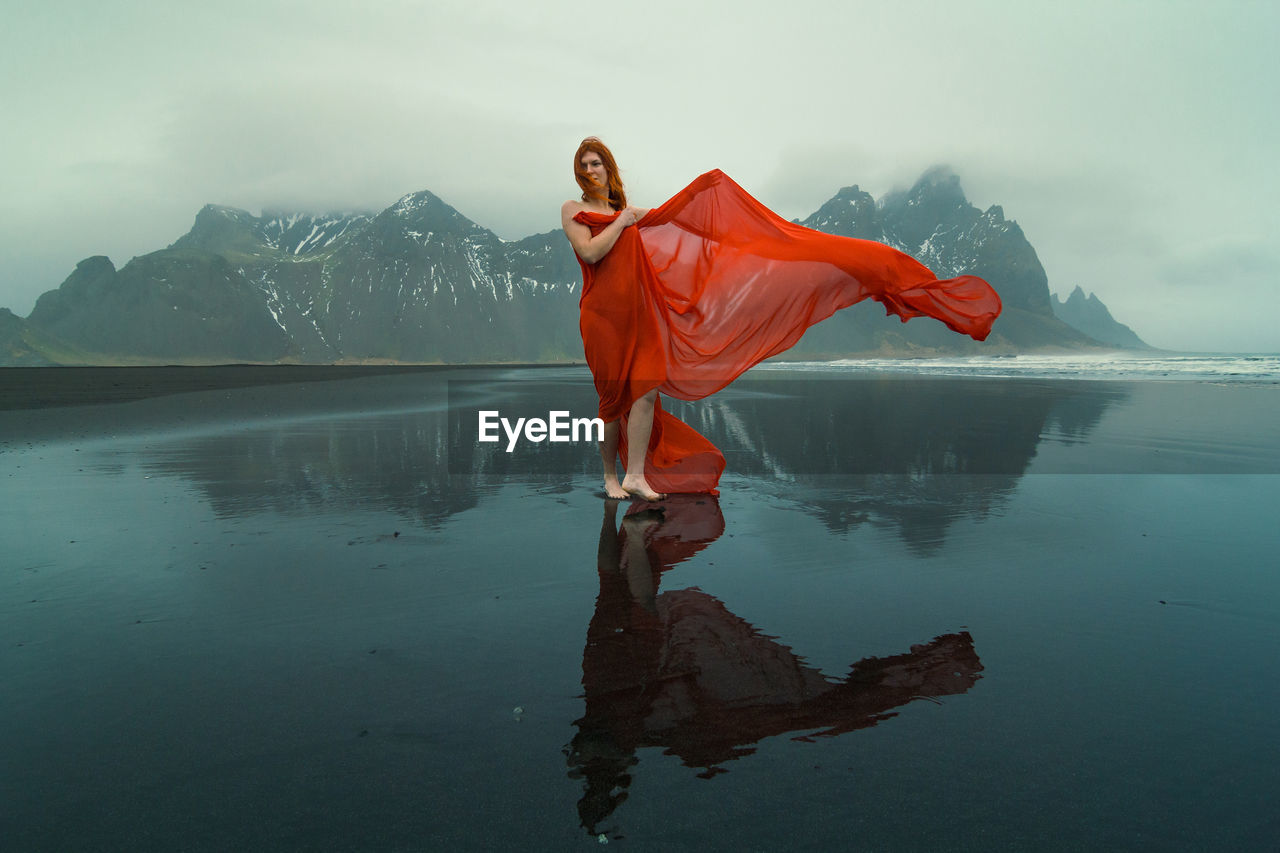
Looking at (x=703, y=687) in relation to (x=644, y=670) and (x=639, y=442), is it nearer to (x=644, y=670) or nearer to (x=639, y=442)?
(x=644, y=670)

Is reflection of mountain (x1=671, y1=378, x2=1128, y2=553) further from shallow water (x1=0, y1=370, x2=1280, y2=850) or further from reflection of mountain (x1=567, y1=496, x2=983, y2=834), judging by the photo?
reflection of mountain (x1=567, y1=496, x2=983, y2=834)

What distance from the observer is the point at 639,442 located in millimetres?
5516

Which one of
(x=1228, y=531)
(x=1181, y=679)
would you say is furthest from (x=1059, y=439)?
A: (x=1181, y=679)

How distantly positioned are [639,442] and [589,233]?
1589 millimetres

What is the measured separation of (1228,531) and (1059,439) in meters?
4.98

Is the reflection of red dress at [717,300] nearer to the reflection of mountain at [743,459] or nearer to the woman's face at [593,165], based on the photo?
the woman's face at [593,165]

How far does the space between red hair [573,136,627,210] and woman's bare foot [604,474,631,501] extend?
208cm

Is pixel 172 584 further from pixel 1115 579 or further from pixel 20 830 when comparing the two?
pixel 1115 579

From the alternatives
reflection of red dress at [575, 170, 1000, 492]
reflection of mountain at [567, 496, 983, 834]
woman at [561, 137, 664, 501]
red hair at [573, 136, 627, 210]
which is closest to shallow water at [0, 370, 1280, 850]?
reflection of mountain at [567, 496, 983, 834]

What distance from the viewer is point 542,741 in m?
1.95

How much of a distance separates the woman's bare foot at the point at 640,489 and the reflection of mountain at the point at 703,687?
2270 millimetres

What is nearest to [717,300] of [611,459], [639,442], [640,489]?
[639,442]

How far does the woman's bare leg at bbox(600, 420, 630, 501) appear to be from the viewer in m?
5.55

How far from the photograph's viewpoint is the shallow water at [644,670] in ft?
5.45
